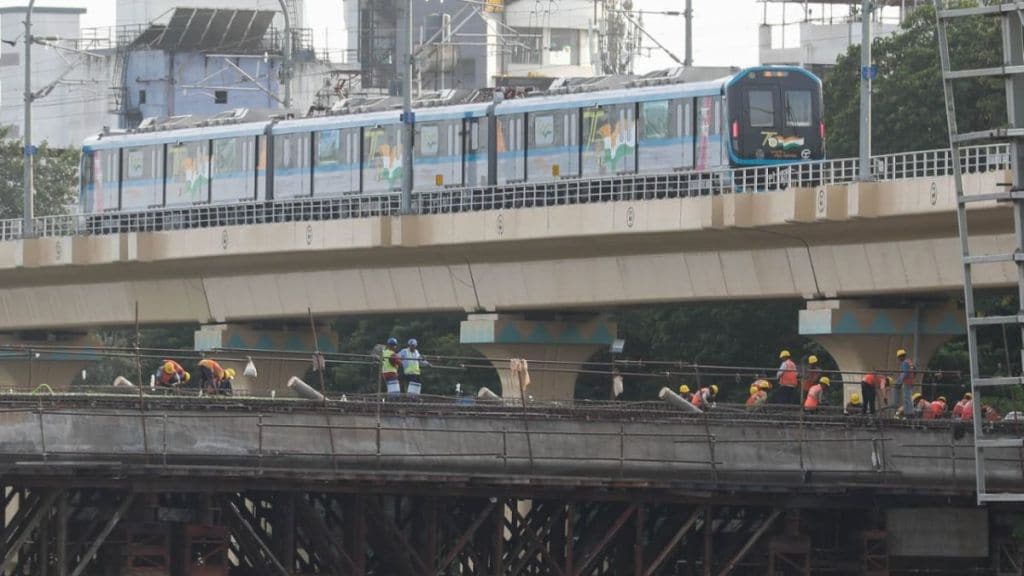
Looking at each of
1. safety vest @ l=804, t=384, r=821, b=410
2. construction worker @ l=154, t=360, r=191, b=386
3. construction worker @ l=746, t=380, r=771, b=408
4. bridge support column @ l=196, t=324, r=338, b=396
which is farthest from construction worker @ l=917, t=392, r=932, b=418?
bridge support column @ l=196, t=324, r=338, b=396

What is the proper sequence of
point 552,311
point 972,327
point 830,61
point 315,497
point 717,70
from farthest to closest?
1. point 830,61
2. point 552,311
3. point 717,70
4. point 315,497
5. point 972,327

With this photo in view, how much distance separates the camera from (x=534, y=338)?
6550 cm

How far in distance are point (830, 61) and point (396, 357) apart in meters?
94.9

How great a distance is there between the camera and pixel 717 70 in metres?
60.8

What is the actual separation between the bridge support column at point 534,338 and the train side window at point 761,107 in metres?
9.01

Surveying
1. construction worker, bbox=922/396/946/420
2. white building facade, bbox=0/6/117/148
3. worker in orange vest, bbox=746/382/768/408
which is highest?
white building facade, bbox=0/6/117/148

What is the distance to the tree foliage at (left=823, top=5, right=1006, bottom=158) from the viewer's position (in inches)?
2908

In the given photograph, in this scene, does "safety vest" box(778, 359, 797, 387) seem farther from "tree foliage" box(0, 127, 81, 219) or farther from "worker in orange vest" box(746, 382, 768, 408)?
"tree foliage" box(0, 127, 81, 219)

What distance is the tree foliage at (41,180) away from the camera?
128m

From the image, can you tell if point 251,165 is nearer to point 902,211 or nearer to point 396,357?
point 902,211

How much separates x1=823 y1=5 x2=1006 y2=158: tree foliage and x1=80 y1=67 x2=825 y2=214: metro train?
554 inches

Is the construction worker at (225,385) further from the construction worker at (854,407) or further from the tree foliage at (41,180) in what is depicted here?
the tree foliage at (41,180)

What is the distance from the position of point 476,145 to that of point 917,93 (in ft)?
59.6

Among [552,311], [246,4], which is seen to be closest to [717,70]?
[552,311]
